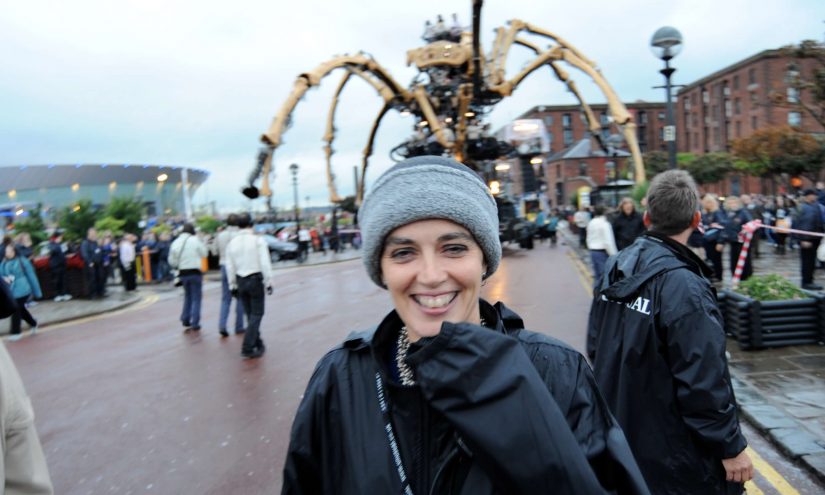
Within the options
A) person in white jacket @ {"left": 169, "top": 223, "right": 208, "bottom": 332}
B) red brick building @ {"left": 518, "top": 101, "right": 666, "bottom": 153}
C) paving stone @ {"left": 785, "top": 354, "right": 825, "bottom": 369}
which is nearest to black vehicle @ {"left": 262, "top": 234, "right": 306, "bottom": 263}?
person in white jacket @ {"left": 169, "top": 223, "right": 208, "bottom": 332}

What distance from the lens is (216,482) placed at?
3854 mm

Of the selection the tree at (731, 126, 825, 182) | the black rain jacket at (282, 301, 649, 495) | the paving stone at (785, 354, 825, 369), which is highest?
the tree at (731, 126, 825, 182)

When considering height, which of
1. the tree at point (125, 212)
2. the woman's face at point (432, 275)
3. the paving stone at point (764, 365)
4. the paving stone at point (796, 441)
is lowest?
the paving stone at point (764, 365)

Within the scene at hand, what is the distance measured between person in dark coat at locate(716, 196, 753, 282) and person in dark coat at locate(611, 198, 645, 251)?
258cm

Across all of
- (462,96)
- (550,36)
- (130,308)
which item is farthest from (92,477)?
(550,36)

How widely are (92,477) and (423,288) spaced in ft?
12.8

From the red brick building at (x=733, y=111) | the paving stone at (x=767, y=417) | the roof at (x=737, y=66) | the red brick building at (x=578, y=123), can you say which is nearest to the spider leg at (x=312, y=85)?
the paving stone at (x=767, y=417)

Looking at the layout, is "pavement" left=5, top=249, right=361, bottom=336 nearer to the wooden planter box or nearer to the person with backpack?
the person with backpack

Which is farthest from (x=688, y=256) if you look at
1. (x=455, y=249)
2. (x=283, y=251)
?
(x=283, y=251)

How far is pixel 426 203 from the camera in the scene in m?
1.37

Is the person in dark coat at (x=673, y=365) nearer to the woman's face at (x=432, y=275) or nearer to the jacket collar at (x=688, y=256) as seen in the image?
the jacket collar at (x=688, y=256)

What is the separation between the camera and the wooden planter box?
593 centimetres

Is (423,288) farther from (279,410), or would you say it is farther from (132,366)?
(132,366)

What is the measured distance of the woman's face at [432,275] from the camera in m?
1.37
